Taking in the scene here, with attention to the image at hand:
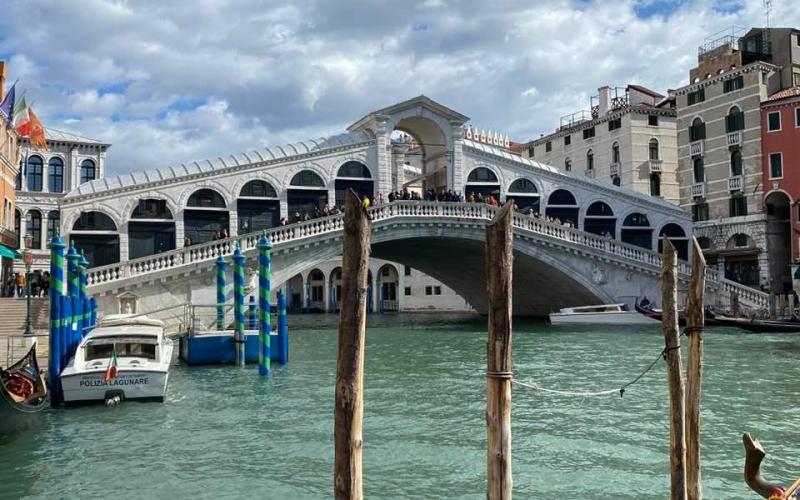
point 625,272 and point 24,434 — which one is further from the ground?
point 625,272

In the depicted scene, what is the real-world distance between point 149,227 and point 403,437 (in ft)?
56.0

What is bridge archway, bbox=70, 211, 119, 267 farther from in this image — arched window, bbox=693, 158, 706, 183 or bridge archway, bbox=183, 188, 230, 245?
arched window, bbox=693, 158, 706, 183

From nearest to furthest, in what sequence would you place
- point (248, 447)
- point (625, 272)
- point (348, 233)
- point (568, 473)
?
point (348, 233)
point (568, 473)
point (248, 447)
point (625, 272)

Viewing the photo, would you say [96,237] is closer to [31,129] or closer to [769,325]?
[31,129]

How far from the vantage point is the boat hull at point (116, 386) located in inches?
413

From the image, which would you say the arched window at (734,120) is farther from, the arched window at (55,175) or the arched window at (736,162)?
the arched window at (55,175)

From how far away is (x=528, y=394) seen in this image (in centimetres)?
1148

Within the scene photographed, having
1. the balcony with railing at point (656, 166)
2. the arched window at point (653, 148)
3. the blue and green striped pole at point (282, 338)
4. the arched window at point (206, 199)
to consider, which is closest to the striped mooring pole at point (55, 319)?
the blue and green striped pole at point (282, 338)

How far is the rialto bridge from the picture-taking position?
21.5 meters

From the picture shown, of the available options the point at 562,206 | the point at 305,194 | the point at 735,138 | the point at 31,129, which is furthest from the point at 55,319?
the point at 735,138

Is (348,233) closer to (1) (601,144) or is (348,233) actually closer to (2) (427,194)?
(2) (427,194)

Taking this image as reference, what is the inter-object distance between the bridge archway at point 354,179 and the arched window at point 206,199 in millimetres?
4055

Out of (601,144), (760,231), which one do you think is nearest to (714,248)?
(760,231)

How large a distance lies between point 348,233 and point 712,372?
35.6ft
